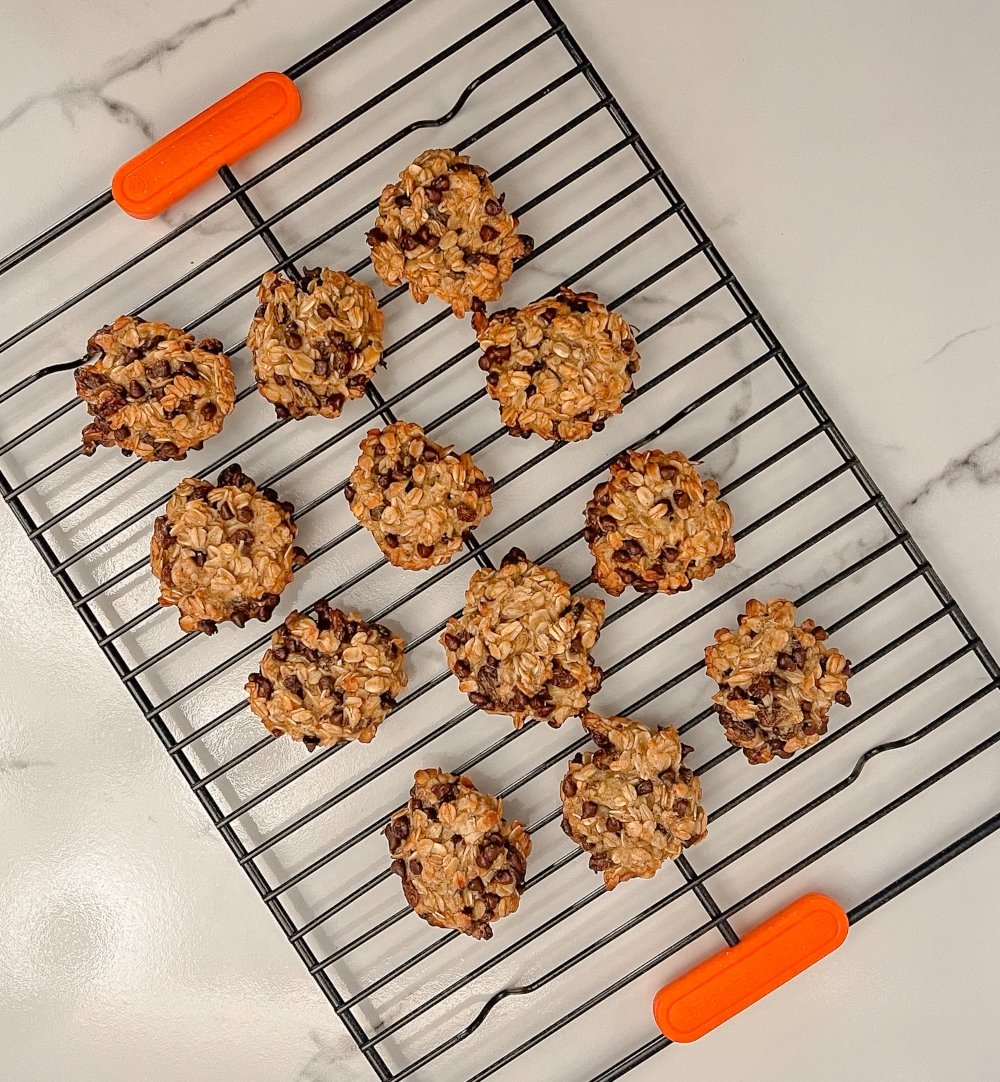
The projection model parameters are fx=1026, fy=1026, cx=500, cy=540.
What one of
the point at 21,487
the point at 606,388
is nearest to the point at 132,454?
the point at 21,487

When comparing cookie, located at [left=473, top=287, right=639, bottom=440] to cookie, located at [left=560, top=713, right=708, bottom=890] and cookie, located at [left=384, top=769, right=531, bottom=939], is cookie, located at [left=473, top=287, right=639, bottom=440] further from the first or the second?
cookie, located at [left=384, top=769, right=531, bottom=939]

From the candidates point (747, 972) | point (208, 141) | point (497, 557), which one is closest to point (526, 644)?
point (497, 557)

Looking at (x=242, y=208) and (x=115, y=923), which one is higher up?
(x=242, y=208)

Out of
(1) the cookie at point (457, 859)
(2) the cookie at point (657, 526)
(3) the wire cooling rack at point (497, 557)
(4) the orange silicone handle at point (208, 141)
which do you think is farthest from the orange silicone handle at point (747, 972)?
(4) the orange silicone handle at point (208, 141)

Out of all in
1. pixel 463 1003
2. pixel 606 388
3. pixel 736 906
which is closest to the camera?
pixel 606 388

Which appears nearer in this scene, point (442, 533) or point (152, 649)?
point (442, 533)

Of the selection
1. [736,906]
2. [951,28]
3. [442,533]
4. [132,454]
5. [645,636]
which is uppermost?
[132,454]

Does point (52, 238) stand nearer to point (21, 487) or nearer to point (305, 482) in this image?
point (21, 487)
